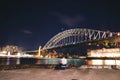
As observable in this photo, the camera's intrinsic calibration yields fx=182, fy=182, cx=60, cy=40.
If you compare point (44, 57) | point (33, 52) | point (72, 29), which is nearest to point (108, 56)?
point (72, 29)

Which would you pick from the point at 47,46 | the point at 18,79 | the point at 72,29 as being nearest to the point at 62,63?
the point at 18,79

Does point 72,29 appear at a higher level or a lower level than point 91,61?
higher

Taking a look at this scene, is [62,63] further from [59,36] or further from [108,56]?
[59,36]

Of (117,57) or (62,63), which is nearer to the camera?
(62,63)

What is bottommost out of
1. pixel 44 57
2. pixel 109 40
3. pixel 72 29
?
pixel 44 57

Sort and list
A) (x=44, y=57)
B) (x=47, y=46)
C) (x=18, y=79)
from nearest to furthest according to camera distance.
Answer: (x=18, y=79)
(x=47, y=46)
(x=44, y=57)

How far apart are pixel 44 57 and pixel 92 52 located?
74552 mm

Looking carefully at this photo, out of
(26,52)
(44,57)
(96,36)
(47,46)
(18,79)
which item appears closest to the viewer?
(18,79)

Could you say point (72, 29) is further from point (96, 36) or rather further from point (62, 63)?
point (62, 63)

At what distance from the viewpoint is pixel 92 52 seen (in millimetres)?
107375

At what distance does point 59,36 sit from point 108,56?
59570mm

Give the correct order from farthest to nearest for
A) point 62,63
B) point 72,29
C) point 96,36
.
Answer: point 72,29
point 96,36
point 62,63

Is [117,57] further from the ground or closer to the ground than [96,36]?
closer to the ground

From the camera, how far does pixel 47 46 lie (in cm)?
16125
